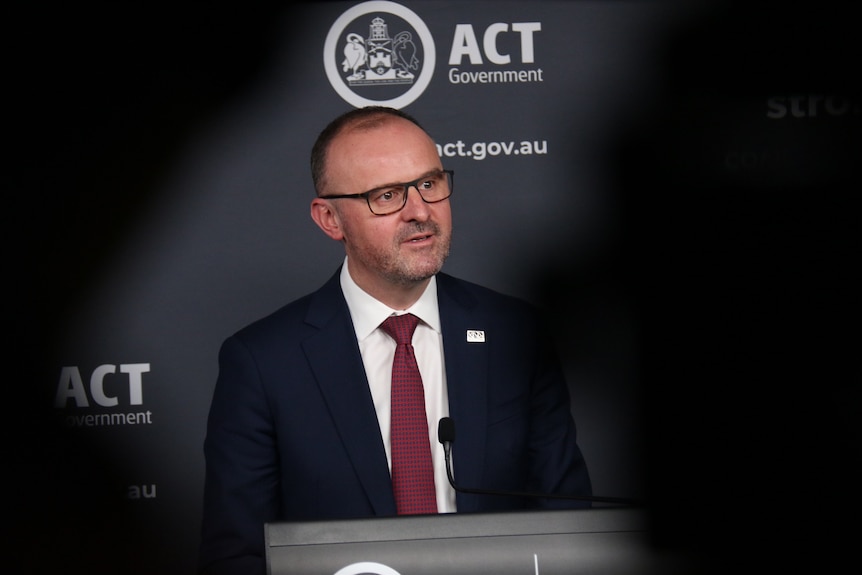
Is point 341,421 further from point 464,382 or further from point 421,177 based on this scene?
point 421,177

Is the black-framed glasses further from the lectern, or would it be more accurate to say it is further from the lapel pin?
the lectern

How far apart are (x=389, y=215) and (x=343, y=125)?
1.00 feet

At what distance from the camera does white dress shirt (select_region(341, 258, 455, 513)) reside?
257 cm

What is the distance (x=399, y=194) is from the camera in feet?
8.21

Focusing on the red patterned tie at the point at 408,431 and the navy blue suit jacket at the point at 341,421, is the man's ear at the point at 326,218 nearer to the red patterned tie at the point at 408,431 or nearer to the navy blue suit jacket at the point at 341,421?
the navy blue suit jacket at the point at 341,421

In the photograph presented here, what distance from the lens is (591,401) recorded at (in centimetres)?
271

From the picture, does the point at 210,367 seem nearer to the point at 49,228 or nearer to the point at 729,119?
the point at 49,228

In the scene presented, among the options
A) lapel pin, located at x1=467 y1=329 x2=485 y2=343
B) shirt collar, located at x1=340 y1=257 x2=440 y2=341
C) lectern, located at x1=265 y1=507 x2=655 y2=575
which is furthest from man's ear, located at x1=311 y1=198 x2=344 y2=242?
lectern, located at x1=265 y1=507 x2=655 y2=575

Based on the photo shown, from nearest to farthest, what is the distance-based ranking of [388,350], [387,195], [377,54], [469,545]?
[469,545] → [387,195] → [388,350] → [377,54]

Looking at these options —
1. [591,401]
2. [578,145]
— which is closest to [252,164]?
[578,145]

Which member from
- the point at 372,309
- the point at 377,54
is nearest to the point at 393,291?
the point at 372,309

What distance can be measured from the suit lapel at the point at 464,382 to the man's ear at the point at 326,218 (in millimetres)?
297

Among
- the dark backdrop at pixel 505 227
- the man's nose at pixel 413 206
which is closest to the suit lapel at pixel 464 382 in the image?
the dark backdrop at pixel 505 227

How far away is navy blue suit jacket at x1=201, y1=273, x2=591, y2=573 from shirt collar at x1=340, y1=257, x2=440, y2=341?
0.08ft
